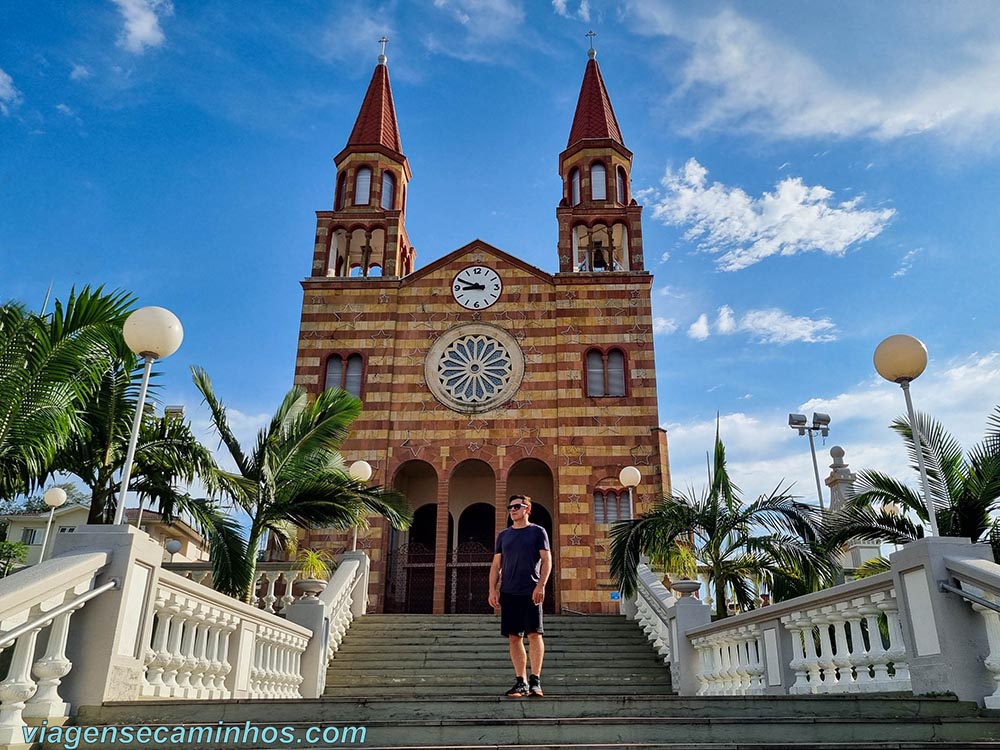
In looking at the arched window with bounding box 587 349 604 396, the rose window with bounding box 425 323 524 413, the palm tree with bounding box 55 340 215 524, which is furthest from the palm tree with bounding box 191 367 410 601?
the arched window with bounding box 587 349 604 396

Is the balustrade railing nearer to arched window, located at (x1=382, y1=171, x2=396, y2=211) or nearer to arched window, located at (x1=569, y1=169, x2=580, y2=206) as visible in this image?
arched window, located at (x1=569, y1=169, x2=580, y2=206)

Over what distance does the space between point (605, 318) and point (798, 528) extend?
12.0m

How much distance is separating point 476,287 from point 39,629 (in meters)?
21.2

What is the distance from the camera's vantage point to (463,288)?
2580cm

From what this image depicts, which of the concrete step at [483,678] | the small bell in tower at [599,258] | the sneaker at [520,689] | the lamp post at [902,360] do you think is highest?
the small bell in tower at [599,258]

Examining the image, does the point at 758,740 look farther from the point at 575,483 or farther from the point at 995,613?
the point at 575,483

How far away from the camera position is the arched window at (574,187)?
89.0 ft

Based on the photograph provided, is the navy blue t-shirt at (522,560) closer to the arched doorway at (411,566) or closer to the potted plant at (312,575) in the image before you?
the potted plant at (312,575)

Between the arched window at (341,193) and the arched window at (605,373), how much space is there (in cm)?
994

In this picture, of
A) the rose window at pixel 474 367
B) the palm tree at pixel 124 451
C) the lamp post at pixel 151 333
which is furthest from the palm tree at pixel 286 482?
the rose window at pixel 474 367

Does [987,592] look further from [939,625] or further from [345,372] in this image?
[345,372]

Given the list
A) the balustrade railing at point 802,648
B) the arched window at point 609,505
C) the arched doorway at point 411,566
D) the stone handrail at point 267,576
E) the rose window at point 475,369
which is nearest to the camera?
the balustrade railing at point 802,648

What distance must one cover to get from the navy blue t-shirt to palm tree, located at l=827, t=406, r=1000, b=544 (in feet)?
26.2

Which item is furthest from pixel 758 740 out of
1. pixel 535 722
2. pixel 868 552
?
pixel 868 552
